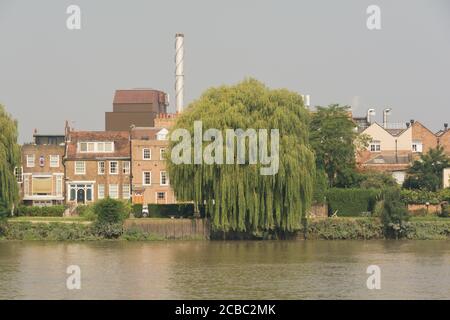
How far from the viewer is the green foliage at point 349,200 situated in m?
71.2

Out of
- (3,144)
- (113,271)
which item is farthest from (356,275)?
(3,144)

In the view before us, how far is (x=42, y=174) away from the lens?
277 feet

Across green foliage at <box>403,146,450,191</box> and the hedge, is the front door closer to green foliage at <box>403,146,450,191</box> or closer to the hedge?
green foliage at <box>403,146,450,191</box>

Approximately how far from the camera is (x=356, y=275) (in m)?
46.4

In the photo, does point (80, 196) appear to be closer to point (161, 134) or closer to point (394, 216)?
point (161, 134)

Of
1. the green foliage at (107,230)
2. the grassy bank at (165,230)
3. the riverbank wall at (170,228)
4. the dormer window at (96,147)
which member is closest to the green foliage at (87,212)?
the grassy bank at (165,230)

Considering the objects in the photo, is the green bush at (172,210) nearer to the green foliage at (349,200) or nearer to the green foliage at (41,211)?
the green foliage at (41,211)

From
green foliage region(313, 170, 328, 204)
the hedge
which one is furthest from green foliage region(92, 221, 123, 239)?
the hedge

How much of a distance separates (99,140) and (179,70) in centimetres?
1130

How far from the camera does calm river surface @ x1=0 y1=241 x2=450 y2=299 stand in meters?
41.5

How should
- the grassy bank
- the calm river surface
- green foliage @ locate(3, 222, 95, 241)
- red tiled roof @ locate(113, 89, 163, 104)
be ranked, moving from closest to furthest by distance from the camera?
the calm river surface < green foliage @ locate(3, 222, 95, 241) < the grassy bank < red tiled roof @ locate(113, 89, 163, 104)

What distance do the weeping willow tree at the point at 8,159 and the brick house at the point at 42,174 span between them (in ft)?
51.9

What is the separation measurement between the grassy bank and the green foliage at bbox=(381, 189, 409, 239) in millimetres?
343

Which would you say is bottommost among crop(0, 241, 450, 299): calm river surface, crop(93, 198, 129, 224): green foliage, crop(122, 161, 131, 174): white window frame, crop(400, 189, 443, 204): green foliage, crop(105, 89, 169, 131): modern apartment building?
crop(0, 241, 450, 299): calm river surface
